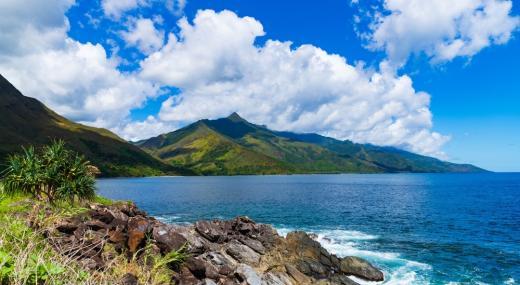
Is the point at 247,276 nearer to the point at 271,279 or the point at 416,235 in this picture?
the point at 271,279

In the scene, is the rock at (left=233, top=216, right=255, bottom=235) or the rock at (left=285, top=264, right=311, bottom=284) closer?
the rock at (left=285, top=264, right=311, bottom=284)

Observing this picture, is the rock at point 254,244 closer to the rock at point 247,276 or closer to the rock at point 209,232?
the rock at point 209,232

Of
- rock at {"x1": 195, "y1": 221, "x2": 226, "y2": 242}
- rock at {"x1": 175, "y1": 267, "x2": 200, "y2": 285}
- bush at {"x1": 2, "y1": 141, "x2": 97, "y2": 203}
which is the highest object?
bush at {"x1": 2, "y1": 141, "x2": 97, "y2": 203}

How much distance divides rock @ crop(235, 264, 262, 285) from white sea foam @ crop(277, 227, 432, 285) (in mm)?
14527

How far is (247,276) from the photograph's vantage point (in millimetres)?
29109

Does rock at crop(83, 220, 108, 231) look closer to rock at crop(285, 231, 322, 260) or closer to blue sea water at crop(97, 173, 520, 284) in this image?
rock at crop(285, 231, 322, 260)

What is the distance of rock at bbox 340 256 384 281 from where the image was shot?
39.3 m

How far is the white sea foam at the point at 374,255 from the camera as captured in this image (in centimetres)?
4012

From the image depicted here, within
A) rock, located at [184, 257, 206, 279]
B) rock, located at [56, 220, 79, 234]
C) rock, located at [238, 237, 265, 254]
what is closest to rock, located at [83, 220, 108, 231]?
rock, located at [56, 220, 79, 234]

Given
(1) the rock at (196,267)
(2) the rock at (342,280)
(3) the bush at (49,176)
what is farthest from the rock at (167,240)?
(3) the bush at (49,176)

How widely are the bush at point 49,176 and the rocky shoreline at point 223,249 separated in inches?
156

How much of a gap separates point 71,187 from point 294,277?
26.2 meters

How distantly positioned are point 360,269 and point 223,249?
1540cm

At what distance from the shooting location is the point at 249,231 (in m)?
49.0
